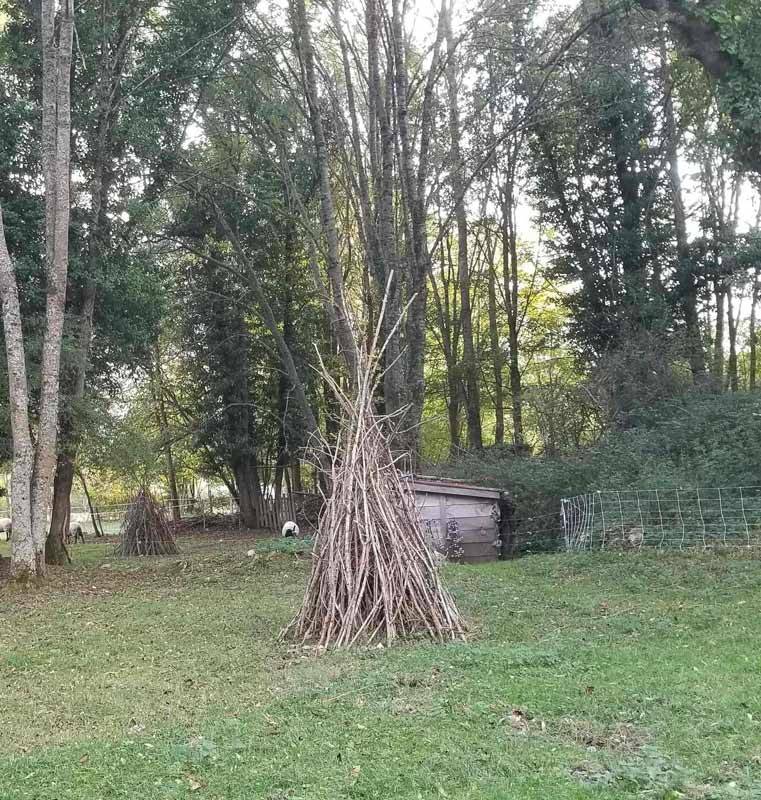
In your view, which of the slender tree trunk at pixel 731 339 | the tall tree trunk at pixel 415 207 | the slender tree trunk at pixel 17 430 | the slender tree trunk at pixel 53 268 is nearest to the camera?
the slender tree trunk at pixel 17 430

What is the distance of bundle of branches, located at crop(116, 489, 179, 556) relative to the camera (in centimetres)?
1503

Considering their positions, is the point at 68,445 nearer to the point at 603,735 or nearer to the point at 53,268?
the point at 53,268

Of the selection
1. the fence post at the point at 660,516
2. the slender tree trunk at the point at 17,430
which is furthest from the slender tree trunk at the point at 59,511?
the fence post at the point at 660,516

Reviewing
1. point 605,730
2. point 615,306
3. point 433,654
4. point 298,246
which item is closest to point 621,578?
point 433,654

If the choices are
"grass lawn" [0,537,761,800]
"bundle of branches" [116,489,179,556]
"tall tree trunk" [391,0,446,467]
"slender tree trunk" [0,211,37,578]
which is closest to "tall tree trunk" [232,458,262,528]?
"bundle of branches" [116,489,179,556]

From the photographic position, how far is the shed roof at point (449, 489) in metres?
11.5

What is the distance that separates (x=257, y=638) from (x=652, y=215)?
14754 mm

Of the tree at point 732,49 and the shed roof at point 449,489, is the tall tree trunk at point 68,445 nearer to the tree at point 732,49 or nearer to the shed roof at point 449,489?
the shed roof at point 449,489

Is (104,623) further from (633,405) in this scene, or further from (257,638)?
(633,405)

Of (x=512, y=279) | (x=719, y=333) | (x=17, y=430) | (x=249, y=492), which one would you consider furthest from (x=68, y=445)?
(x=719, y=333)

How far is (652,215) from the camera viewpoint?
17.9 meters

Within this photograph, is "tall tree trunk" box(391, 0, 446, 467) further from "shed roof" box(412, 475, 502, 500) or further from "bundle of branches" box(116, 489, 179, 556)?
"bundle of branches" box(116, 489, 179, 556)

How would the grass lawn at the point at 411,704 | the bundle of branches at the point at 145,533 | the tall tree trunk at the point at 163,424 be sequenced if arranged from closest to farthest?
the grass lawn at the point at 411,704
the bundle of branches at the point at 145,533
the tall tree trunk at the point at 163,424

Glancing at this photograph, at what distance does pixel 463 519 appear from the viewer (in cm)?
1195
